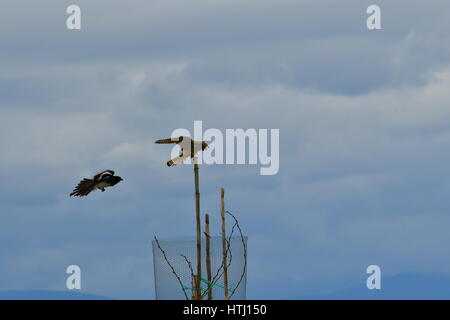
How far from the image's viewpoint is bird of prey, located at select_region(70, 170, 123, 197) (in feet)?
19.0

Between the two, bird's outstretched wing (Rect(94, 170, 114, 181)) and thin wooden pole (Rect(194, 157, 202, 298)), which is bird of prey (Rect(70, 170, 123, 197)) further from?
thin wooden pole (Rect(194, 157, 202, 298))

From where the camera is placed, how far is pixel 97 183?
5.83 meters

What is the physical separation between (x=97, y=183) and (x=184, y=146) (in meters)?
0.64

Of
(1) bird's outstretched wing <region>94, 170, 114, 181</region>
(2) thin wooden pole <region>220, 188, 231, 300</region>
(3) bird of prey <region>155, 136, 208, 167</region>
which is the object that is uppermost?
(3) bird of prey <region>155, 136, 208, 167</region>

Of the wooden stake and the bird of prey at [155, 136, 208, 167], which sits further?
the wooden stake

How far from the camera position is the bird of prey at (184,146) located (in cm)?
577

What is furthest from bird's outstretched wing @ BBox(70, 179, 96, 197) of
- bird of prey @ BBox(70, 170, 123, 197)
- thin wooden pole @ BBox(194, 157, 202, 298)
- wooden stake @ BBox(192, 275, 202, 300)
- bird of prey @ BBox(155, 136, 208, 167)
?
wooden stake @ BBox(192, 275, 202, 300)

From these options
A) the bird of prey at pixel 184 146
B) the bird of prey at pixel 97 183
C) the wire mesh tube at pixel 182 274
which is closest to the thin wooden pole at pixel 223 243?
the wire mesh tube at pixel 182 274

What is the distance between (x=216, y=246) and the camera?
6.16 meters

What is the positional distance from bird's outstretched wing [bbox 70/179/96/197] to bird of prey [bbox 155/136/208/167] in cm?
54
